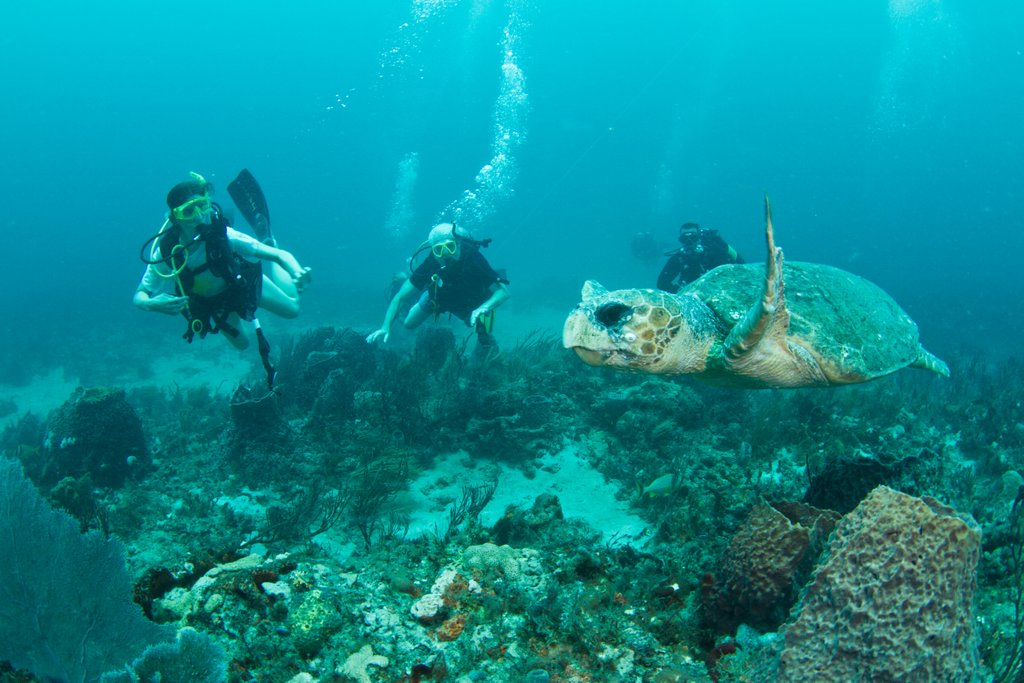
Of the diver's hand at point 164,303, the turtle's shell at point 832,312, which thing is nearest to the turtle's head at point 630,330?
the turtle's shell at point 832,312

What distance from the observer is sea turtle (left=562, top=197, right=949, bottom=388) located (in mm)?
3062

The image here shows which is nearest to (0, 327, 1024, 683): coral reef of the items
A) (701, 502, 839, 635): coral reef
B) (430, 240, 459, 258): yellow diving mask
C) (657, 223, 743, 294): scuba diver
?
A: (701, 502, 839, 635): coral reef

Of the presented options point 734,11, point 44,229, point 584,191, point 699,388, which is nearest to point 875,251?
point 584,191

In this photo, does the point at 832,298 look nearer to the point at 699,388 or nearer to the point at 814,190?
the point at 699,388

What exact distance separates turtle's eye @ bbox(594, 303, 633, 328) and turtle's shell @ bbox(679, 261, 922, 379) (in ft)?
3.62

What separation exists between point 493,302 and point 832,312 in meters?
4.23

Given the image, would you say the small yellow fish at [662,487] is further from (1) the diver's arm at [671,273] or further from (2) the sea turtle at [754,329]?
(1) the diver's arm at [671,273]

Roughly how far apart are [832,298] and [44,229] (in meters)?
125

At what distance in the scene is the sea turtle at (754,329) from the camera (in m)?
3.06

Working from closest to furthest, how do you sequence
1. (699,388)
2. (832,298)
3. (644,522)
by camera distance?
(832,298) → (644,522) → (699,388)

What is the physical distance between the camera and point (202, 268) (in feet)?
17.8

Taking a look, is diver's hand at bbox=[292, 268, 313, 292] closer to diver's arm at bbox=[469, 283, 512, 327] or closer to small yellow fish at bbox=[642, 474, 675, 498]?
diver's arm at bbox=[469, 283, 512, 327]

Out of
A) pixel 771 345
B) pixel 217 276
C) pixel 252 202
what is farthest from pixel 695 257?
pixel 252 202

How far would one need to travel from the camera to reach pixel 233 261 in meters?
5.41
